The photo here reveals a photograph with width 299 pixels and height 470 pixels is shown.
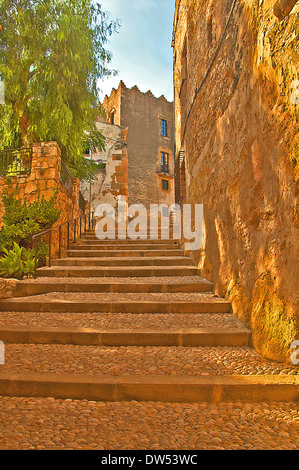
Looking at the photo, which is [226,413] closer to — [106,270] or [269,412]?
[269,412]

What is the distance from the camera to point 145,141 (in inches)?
983

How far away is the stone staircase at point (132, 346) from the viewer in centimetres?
224

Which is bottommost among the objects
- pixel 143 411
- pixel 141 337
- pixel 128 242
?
pixel 143 411

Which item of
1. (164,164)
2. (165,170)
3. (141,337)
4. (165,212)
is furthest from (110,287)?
(164,164)

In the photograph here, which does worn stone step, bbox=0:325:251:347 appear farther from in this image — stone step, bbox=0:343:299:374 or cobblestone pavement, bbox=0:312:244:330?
cobblestone pavement, bbox=0:312:244:330

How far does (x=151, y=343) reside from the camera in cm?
302

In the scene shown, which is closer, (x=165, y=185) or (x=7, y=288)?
(x=7, y=288)

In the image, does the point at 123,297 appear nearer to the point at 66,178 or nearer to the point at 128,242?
the point at 128,242

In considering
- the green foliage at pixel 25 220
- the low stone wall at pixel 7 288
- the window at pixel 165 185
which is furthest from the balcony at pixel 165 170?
the low stone wall at pixel 7 288

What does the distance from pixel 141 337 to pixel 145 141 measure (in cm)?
2349

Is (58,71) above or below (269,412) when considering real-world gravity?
above

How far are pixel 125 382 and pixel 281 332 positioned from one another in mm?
1233

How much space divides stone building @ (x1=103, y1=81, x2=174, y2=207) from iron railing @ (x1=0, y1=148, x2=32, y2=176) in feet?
51.2
